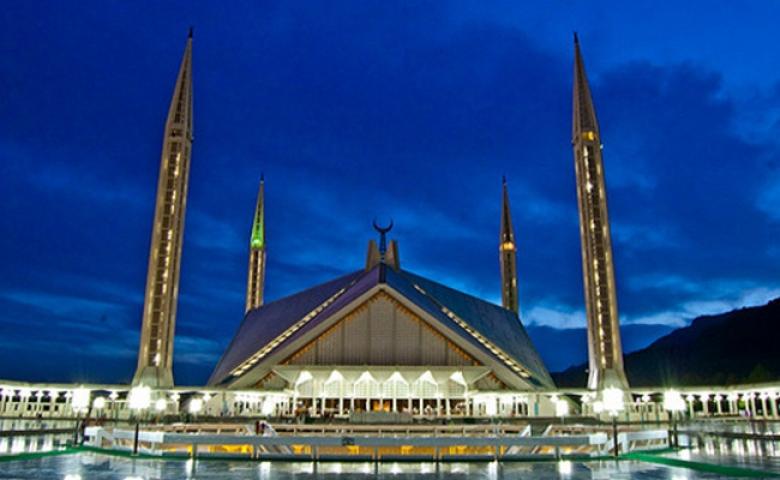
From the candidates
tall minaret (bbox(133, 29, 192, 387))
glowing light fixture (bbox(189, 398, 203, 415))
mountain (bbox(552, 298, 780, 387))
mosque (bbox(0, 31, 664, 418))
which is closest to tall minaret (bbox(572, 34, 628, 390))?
mosque (bbox(0, 31, 664, 418))

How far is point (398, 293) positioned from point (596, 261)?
48.1 ft

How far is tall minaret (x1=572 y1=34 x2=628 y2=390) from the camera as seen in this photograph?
46469mm

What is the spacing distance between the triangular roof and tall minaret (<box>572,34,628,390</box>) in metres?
4.79

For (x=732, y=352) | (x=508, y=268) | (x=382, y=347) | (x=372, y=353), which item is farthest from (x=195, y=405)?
(x=732, y=352)

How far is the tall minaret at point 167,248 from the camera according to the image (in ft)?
150

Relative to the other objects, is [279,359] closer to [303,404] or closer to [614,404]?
[303,404]

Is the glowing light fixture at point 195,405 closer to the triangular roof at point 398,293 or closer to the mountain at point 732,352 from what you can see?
the triangular roof at point 398,293

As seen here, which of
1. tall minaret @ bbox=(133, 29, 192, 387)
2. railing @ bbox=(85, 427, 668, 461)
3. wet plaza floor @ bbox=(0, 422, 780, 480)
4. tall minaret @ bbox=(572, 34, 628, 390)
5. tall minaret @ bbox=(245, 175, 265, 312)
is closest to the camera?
wet plaza floor @ bbox=(0, 422, 780, 480)

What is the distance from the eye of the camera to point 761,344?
11594 centimetres

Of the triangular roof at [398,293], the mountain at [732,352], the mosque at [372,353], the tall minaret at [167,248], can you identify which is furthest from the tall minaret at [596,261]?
the mountain at [732,352]

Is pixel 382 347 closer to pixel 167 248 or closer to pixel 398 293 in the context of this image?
pixel 398 293

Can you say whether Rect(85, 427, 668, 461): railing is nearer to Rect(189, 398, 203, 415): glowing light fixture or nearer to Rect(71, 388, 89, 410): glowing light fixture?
Rect(71, 388, 89, 410): glowing light fixture

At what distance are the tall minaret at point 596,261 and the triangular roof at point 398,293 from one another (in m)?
4.79

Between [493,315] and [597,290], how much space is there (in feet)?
45.0
